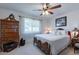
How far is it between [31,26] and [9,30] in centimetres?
41

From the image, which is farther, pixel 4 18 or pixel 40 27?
pixel 40 27

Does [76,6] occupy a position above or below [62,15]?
above

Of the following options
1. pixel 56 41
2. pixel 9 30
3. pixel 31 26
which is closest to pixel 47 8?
pixel 31 26

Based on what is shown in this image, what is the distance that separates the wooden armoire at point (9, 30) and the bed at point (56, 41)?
51 centimetres

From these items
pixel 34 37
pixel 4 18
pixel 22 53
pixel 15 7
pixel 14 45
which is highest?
pixel 15 7

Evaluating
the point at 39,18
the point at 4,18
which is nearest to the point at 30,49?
the point at 39,18

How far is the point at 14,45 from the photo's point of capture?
2016 millimetres

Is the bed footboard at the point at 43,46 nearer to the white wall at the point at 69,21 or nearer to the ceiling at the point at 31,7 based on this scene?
the white wall at the point at 69,21

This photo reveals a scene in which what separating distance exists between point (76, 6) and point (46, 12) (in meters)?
0.54

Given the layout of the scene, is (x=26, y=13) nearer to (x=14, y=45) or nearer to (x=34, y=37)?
(x=34, y=37)

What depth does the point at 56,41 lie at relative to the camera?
1.93 m

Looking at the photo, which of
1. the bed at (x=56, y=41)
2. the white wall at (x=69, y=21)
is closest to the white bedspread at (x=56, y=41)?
the bed at (x=56, y=41)

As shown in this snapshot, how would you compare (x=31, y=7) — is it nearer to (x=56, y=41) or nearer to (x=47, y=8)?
(x=47, y=8)

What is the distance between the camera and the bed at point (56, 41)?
192 centimetres
